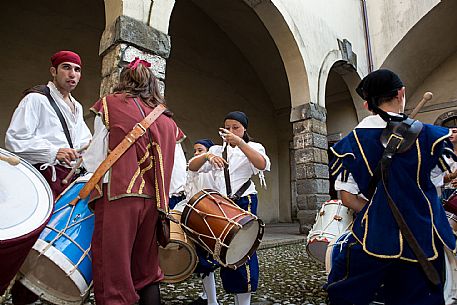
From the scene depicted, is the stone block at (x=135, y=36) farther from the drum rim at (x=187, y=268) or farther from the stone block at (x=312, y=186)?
the stone block at (x=312, y=186)

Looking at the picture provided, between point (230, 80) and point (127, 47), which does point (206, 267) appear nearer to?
point (127, 47)

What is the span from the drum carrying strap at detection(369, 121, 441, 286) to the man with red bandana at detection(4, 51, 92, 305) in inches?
59.7

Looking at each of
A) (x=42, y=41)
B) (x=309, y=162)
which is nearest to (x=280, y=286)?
(x=309, y=162)

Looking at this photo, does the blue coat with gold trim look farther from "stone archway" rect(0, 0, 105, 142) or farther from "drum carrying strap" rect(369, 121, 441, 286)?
"stone archway" rect(0, 0, 105, 142)

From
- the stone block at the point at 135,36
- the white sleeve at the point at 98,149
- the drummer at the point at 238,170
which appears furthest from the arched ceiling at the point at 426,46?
the white sleeve at the point at 98,149

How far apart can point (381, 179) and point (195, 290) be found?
6.88ft

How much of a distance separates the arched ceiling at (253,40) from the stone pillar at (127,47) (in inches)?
175

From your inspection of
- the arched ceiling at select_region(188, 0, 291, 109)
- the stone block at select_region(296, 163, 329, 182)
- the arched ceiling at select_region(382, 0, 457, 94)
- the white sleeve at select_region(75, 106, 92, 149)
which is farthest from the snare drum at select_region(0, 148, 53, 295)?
the arched ceiling at select_region(382, 0, 457, 94)

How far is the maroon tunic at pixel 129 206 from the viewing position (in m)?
1.38

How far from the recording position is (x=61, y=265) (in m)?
1.40

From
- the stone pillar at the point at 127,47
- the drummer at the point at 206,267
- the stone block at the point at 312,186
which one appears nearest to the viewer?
the drummer at the point at 206,267

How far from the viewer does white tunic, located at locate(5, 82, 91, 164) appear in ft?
6.28

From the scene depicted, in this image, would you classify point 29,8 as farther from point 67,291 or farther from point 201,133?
point 67,291

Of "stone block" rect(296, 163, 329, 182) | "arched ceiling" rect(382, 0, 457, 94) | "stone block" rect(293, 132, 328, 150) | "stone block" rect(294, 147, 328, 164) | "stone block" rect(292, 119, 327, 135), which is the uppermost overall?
"arched ceiling" rect(382, 0, 457, 94)
